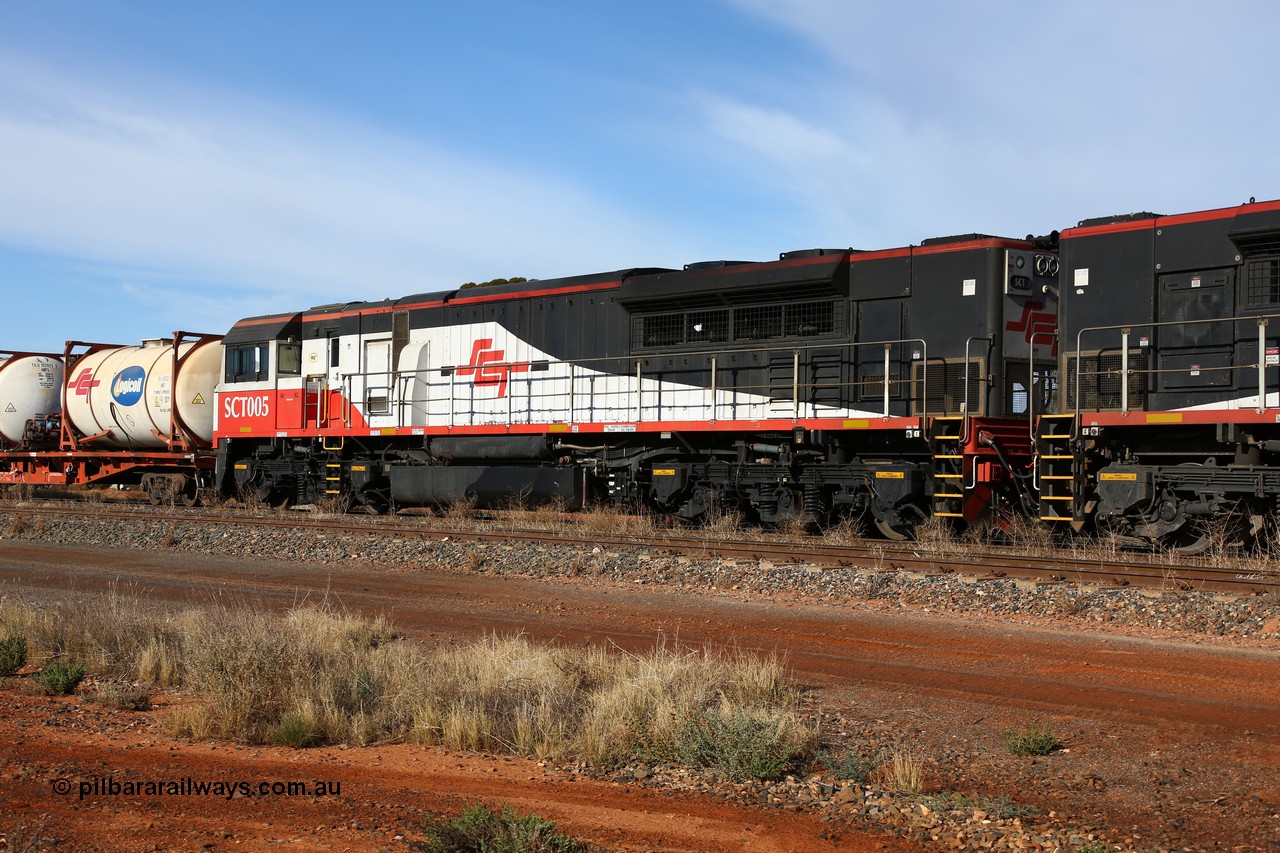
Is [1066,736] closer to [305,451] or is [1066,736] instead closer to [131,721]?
[131,721]

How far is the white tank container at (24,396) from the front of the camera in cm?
2906

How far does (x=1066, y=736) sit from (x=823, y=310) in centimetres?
1086

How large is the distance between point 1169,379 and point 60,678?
12.4m

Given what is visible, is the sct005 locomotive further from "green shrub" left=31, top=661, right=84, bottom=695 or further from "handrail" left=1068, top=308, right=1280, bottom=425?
"green shrub" left=31, top=661, right=84, bottom=695

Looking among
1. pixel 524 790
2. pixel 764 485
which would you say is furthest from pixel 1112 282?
pixel 524 790

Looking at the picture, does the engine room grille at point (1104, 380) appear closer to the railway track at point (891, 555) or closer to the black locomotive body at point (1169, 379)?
the black locomotive body at point (1169, 379)

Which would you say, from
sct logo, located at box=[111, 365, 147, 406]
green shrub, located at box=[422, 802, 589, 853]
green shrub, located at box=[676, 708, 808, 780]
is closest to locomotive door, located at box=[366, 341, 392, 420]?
sct logo, located at box=[111, 365, 147, 406]

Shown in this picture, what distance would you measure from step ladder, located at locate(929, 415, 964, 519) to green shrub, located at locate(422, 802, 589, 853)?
434 inches

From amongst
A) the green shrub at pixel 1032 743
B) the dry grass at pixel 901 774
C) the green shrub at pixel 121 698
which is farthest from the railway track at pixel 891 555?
the green shrub at pixel 121 698

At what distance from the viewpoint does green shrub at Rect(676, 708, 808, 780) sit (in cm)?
607

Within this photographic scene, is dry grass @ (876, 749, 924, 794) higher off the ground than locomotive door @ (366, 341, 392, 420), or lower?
lower

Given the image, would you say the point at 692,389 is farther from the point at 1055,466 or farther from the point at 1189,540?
the point at 1189,540

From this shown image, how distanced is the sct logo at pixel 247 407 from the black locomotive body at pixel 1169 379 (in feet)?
52.1

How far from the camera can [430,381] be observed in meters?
21.6
